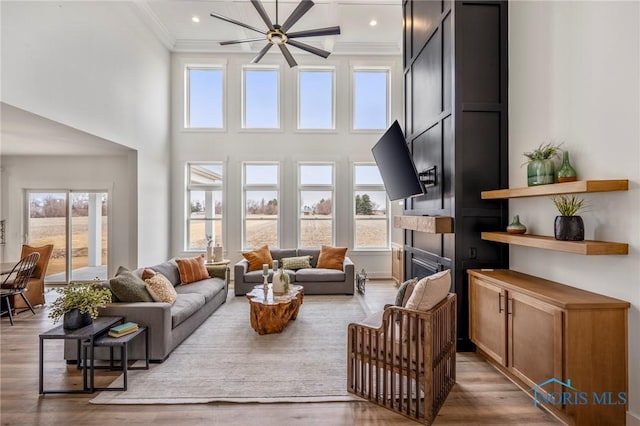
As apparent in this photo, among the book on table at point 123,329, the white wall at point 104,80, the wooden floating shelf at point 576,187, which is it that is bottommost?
the book on table at point 123,329

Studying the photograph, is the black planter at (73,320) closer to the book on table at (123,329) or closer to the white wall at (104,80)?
the book on table at (123,329)

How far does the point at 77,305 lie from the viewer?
8.43 ft

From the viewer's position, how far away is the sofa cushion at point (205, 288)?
13.4 ft

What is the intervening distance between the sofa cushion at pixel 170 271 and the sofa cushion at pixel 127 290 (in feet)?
3.71

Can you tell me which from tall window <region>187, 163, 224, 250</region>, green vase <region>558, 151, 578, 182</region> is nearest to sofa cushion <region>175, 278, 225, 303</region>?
tall window <region>187, 163, 224, 250</region>

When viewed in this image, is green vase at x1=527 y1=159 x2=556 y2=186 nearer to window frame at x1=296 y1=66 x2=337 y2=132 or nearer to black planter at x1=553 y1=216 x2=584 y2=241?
black planter at x1=553 y1=216 x2=584 y2=241

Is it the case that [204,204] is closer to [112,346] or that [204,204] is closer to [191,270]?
[191,270]

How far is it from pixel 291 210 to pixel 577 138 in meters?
5.14

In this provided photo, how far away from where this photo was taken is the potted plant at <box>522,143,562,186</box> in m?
2.47

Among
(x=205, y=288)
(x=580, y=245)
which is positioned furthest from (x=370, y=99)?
(x=580, y=245)

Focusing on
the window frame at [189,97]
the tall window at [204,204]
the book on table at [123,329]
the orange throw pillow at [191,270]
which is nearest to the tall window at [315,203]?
the tall window at [204,204]

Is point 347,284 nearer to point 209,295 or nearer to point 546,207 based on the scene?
point 209,295

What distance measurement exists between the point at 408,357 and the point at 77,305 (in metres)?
2.76

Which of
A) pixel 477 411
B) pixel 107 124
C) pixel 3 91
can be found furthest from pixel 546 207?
pixel 107 124
